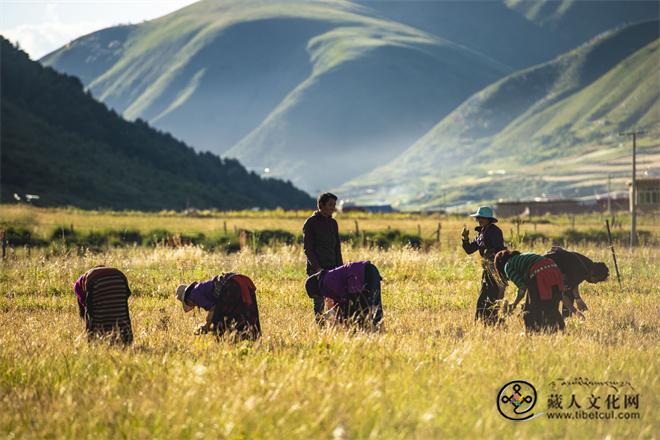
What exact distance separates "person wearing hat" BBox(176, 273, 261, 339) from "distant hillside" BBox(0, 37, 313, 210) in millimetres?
97314

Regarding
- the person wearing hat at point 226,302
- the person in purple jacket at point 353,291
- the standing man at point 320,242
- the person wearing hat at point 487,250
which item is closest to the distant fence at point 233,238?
the person wearing hat at point 487,250

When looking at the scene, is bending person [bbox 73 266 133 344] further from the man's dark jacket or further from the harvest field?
the man's dark jacket

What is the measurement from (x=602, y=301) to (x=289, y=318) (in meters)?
6.00

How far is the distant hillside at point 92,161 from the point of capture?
118375 mm

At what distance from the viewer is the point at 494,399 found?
344 inches

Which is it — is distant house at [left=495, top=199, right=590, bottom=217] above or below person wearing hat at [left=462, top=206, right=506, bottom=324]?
above

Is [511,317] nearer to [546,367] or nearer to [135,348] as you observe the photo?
[546,367]

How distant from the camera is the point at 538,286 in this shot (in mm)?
12625

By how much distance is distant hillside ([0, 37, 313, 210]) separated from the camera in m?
118

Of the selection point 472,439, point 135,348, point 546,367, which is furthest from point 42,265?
point 472,439

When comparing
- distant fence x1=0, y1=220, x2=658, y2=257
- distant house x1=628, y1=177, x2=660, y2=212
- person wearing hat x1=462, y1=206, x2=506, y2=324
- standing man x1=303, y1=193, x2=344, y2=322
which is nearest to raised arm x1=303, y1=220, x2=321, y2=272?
standing man x1=303, y1=193, x2=344, y2=322

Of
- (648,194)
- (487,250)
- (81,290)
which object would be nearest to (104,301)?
(81,290)

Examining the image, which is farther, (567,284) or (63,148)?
(63,148)

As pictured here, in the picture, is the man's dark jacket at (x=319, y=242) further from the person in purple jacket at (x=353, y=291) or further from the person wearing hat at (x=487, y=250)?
the person wearing hat at (x=487, y=250)
